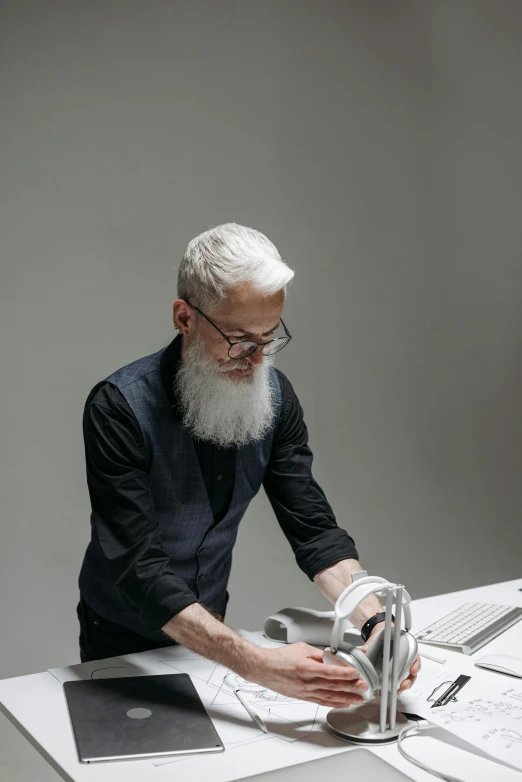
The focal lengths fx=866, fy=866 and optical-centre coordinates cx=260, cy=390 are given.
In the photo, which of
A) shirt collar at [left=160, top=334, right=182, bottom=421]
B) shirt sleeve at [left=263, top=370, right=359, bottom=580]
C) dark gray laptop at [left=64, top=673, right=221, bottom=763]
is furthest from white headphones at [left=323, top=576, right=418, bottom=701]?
shirt collar at [left=160, top=334, right=182, bottom=421]

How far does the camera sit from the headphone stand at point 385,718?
1574 millimetres

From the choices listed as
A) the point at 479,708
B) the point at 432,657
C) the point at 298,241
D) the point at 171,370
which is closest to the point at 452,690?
the point at 479,708

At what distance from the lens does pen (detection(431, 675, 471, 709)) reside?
5.70 feet

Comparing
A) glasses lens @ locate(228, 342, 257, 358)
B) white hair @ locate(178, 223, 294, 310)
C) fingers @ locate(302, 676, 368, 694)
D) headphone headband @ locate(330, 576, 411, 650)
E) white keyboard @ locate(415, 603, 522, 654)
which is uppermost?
white hair @ locate(178, 223, 294, 310)

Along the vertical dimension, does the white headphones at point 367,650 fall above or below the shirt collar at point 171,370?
below

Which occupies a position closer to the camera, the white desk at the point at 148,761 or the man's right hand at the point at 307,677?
the white desk at the point at 148,761

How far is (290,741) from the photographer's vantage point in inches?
62.0

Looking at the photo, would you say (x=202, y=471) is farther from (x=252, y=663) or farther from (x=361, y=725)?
(x=361, y=725)

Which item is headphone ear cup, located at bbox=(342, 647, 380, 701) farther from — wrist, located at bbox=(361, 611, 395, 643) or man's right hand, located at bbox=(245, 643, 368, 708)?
wrist, located at bbox=(361, 611, 395, 643)

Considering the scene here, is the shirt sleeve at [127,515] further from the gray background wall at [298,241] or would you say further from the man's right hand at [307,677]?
the gray background wall at [298,241]

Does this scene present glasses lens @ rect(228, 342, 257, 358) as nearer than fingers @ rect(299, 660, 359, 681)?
No

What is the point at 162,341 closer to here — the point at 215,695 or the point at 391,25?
the point at 391,25

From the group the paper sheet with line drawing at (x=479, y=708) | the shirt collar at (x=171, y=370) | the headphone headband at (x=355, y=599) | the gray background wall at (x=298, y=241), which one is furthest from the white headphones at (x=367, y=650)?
the gray background wall at (x=298, y=241)

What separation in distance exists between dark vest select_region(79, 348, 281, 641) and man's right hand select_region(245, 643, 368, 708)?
46 centimetres
